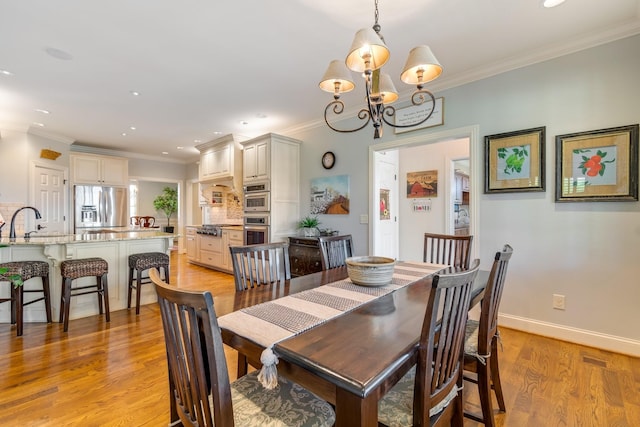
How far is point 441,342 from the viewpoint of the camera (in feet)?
3.34

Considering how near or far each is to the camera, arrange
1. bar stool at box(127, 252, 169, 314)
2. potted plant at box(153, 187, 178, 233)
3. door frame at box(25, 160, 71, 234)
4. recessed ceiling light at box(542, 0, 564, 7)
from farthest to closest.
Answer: potted plant at box(153, 187, 178, 233), door frame at box(25, 160, 71, 234), bar stool at box(127, 252, 169, 314), recessed ceiling light at box(542, 0, 564, 7)

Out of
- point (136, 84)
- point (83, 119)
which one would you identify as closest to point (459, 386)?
point (136, 84)

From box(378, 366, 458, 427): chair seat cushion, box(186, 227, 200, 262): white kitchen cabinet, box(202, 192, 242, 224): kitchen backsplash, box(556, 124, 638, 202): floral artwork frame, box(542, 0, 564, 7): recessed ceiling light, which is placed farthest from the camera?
box(202, 192, 242, 224): kitchen backsplash

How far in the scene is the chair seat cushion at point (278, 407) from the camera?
39.5 inches

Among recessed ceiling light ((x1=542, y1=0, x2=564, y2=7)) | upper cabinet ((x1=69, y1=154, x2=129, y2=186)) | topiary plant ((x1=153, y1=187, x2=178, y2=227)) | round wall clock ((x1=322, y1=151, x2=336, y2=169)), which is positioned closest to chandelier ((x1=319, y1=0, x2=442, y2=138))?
recessed ceiling light ((x1=542, y1=0, x2=564, y2=7))

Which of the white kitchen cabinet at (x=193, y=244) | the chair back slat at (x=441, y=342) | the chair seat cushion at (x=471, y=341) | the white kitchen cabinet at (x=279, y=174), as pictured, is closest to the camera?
the chair back slat at (x=441, y=342)

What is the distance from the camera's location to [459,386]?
1.26 metres

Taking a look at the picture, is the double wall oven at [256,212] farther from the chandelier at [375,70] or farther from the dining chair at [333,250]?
the chandelier at [375,70]

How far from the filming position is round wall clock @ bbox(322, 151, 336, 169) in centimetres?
427

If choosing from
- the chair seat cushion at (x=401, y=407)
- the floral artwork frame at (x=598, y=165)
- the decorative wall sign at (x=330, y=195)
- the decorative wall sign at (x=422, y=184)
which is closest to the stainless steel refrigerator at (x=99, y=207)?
the decorative wall sign at (x=330, y=195)

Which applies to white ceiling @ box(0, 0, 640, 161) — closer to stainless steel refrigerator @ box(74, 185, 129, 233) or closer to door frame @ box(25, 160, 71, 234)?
door frame @ box(25, 160, 71, 234)

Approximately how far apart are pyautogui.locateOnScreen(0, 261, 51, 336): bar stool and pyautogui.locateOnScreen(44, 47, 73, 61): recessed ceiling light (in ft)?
6.42

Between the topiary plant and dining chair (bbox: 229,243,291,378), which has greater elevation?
the topiary plant

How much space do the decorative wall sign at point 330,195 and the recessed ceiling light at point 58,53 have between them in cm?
309
